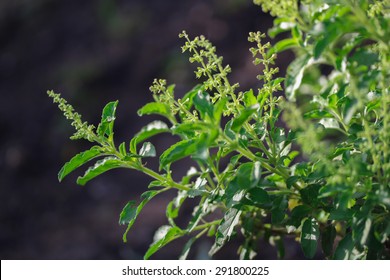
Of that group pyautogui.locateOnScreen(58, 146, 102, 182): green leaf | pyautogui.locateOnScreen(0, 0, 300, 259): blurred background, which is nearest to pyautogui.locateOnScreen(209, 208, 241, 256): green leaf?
pyautogui.locateOnScreen(58, 146, 102, 182): green leaf

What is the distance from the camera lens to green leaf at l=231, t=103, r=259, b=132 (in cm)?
115

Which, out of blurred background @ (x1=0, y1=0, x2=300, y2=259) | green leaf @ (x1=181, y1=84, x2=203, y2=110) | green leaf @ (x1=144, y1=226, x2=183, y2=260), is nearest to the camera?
green leaf @ (x1=181, y1=84, x2=203, y2=110)

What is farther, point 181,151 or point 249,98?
point 249,98

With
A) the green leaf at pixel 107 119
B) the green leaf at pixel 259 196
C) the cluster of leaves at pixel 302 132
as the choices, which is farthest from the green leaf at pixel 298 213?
the green leaf at pixel 107 119

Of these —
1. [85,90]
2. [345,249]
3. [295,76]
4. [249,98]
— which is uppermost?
[85,90]

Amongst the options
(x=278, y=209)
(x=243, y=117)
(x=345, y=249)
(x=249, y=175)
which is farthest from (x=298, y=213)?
(x=243, y=117)

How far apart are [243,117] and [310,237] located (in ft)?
1.32

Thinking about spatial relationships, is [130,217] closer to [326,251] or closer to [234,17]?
[326,251]

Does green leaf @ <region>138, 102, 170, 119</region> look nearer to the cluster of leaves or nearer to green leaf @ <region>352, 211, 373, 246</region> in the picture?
the cluster of leaves

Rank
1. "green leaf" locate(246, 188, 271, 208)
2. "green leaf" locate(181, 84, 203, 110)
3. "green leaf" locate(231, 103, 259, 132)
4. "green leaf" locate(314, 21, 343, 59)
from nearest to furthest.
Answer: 1. "green leaf" locate(314, 21, 343, 59)
2. "green leaf" locate(231, 103, 259, 132)
3. "green leaf" locate(181, 84, 203, 110)
4. "green leaf" locate(246, 188, 271, 208)

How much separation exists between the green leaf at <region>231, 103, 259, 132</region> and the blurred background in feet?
6.93

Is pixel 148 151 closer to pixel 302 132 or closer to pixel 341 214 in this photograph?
pixel 302 132

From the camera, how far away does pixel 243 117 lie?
1.17m

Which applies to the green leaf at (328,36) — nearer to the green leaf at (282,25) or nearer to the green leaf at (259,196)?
the green leaf at (282,25)
